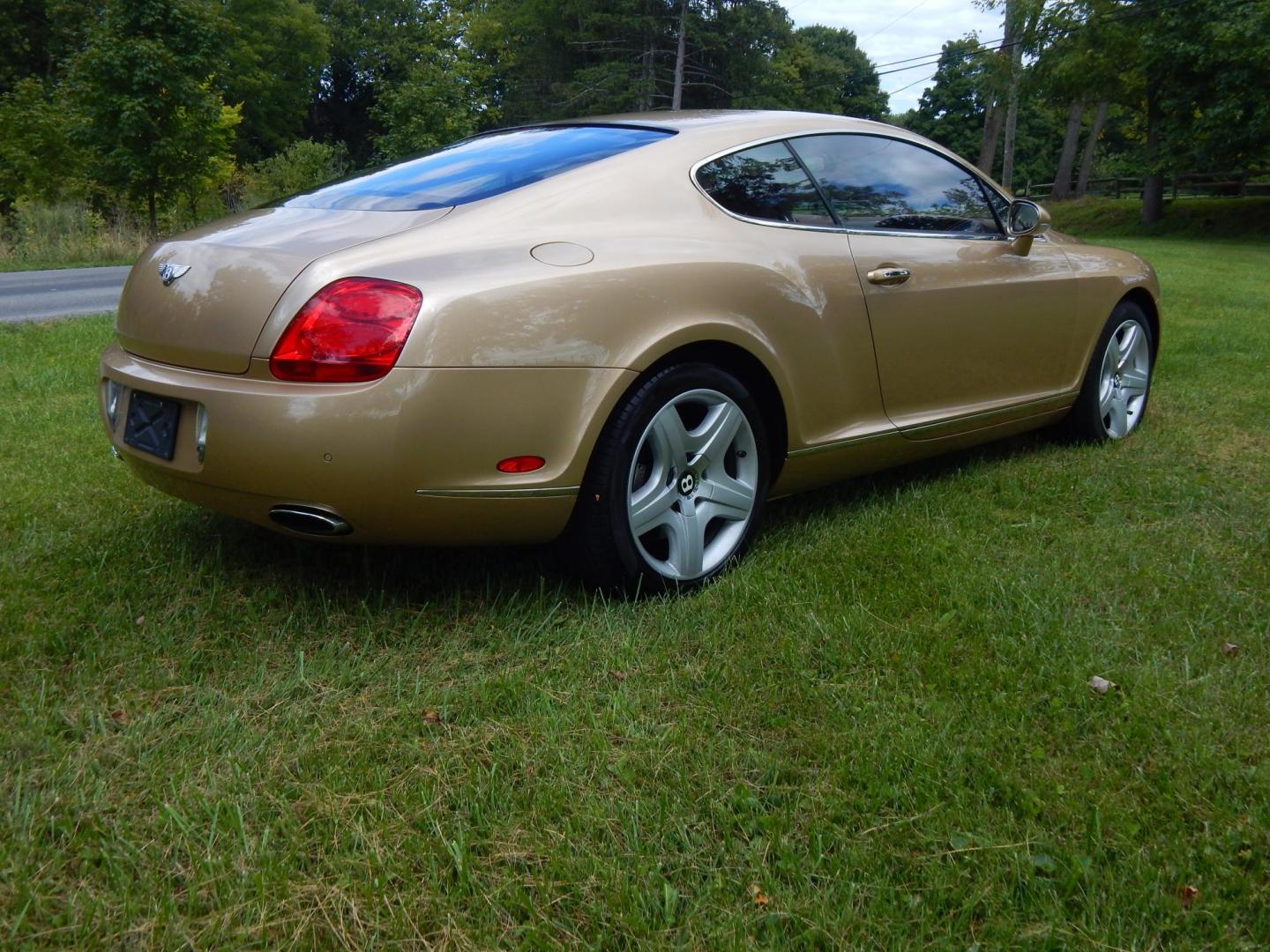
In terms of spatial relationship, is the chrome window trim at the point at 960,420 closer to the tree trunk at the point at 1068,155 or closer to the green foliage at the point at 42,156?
the green foliage at the point at 42,156

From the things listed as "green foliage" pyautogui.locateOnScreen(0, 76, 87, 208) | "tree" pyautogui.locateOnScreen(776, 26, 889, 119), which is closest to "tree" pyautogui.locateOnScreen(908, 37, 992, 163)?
"tree" pyautogui.locateOnScreen(776, 26, 889, 119)

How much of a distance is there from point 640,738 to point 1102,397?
341 centimetres

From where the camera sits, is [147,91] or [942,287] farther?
[147,91]

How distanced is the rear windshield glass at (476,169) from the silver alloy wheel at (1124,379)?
8.62 feet

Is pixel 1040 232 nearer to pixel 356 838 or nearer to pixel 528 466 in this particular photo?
pixel 528 466

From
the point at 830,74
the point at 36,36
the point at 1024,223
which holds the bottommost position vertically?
the point at 1024,223

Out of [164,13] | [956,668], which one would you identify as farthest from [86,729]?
[164,13]

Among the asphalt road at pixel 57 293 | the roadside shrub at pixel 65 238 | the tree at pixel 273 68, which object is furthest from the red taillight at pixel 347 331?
the tree at pixel 273 68

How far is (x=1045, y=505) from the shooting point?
399cm

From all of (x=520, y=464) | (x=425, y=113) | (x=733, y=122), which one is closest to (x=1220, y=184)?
(x=425, y=113)

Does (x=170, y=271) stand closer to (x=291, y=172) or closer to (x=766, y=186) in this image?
(x=766, y=186)

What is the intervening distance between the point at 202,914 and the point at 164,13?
19115mm

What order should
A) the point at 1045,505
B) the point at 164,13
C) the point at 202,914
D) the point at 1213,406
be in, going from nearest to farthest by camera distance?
1. the point at 202,914
2. the point at 1045,505
3. the point at 1213,406
4. the point at 164,13

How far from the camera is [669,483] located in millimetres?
3119
